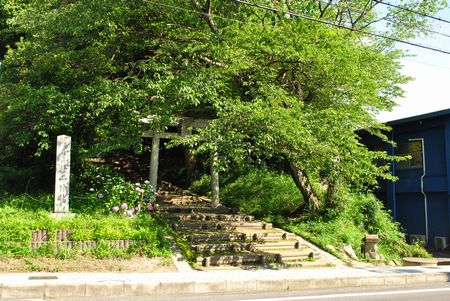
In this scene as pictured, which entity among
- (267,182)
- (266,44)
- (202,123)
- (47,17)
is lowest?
(267,182)

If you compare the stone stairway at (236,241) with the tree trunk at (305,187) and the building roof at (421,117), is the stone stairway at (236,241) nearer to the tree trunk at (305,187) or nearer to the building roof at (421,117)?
the tree trunk at (305,187)

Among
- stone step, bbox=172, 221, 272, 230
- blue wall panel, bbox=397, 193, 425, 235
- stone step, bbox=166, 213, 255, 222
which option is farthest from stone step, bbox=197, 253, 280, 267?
blue wall panel, bbox=397, 193, 425, 235

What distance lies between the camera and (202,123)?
667 inches

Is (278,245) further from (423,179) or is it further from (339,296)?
(423,179)

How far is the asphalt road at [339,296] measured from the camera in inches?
316

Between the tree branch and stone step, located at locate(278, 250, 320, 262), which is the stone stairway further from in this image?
the tree branch

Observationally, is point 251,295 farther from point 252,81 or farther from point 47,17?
point 47,17

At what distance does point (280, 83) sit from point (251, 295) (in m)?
7.55

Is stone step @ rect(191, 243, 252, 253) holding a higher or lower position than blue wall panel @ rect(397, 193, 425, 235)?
lower

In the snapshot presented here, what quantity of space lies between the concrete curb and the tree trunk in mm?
3980

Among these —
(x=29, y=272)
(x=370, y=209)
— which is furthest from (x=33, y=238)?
(x=370, y=209)

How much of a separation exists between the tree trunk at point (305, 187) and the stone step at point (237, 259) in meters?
3.79

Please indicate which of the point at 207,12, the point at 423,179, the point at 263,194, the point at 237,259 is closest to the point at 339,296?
the point at 237,259

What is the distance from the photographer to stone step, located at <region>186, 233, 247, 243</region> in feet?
39.5
